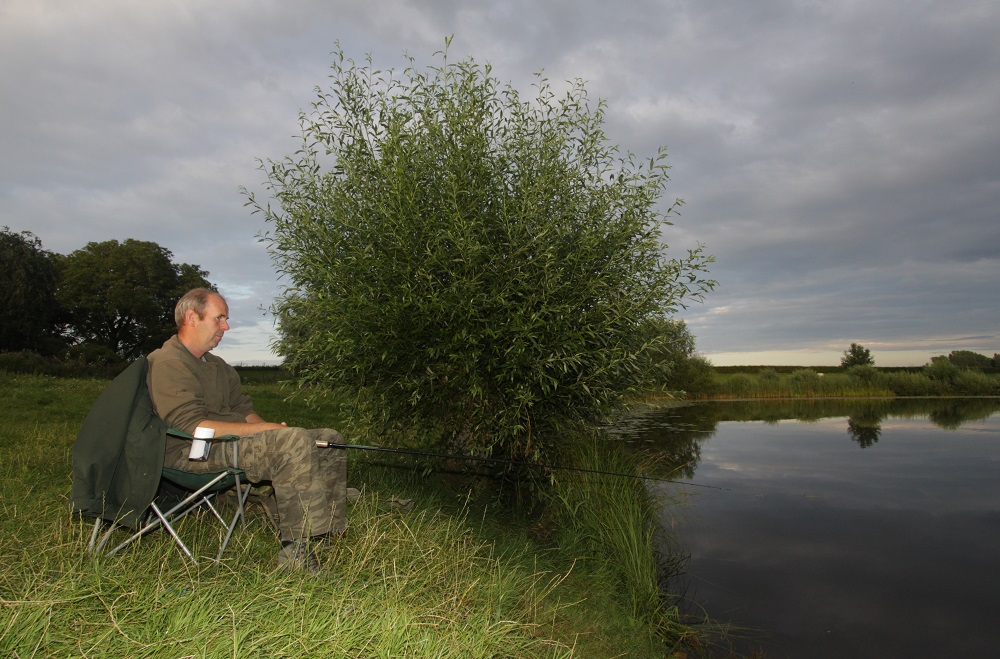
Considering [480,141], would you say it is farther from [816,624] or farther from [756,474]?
[756,474]

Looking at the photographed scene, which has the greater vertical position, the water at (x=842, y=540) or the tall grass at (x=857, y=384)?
the tall grass at (x=857, y=384)

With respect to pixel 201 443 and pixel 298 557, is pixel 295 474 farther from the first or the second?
pixel 201 443

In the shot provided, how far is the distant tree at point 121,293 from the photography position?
42.8 m

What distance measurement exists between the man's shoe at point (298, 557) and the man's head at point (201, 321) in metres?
1.73

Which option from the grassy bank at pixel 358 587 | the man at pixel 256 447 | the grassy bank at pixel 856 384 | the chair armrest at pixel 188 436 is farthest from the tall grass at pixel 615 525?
the grassy bank at pixel 856 384

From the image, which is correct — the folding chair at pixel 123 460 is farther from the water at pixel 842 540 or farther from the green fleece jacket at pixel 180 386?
the water at pixel 842 540

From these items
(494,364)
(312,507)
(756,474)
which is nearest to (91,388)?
(494,364)

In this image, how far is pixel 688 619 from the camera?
6.25 m

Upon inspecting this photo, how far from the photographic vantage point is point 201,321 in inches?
185

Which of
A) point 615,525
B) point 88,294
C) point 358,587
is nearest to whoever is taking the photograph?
point 358,587

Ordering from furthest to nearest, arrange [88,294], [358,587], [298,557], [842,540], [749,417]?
1. [88,294]
2. [749,417]
3. [842,540]
4. [298,557]
5. [358,587]

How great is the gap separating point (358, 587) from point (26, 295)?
149 feet

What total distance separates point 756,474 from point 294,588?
12982 millimetres

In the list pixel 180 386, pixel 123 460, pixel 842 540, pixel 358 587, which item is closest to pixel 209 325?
pixel 180 386
